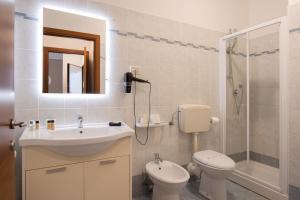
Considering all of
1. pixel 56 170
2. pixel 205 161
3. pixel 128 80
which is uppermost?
pixel 128 80

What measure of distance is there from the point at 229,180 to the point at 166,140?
105 centimetres

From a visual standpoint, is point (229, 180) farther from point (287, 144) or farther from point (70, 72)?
point (70, 72)

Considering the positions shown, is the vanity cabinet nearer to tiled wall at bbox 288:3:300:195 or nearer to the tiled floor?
the tiled floor

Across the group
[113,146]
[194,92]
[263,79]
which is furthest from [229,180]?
[113,146]

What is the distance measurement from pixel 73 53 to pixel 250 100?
2234 millimetres

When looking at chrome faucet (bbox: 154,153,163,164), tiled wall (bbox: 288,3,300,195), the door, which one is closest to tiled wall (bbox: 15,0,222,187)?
chrome faucet (bbox: 154,153,163,164)

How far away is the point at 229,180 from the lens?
97.3 inches

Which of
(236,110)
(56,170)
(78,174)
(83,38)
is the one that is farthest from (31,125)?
(236,110)

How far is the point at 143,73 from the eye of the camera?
2062mm

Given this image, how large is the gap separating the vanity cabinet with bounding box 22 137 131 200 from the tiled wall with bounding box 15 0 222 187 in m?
0.46

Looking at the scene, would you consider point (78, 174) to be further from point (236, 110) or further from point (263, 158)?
point (263, 158)

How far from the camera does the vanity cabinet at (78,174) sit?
1259mm

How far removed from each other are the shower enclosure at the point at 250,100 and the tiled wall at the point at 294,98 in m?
0.63

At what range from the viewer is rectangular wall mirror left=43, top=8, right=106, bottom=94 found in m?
1.65
